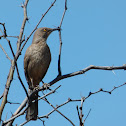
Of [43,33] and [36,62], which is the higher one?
[43,33]

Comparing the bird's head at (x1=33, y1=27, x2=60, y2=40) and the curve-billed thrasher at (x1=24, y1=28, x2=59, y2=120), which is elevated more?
the bird's head at (x1=33, y1=27, x2=60, y2=40)

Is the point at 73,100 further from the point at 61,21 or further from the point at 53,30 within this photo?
the point at 53,30

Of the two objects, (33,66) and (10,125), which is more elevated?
(33,66)

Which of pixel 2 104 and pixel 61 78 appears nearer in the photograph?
pixel 2 104

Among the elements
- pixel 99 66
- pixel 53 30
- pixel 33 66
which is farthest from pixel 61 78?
pixel 53 30

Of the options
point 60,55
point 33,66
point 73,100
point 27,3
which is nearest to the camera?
point 73,100

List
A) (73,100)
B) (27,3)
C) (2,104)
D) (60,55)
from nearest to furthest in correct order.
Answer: (2,104) → (73,100) → (27,3) → (60,55)

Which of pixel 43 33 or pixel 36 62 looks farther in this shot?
pixel 43 33

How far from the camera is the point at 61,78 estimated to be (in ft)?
12.1

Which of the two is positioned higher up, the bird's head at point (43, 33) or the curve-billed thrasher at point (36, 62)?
the bird's head at point (43, 33)

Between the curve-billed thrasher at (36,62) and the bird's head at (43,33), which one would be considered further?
the bird's head at (43,33)

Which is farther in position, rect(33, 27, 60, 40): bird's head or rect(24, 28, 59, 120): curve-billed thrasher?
rect(33, 27, 60, 40): bird's head

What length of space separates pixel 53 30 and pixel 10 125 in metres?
3.52

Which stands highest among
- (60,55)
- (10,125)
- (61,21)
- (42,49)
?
(42,49)
